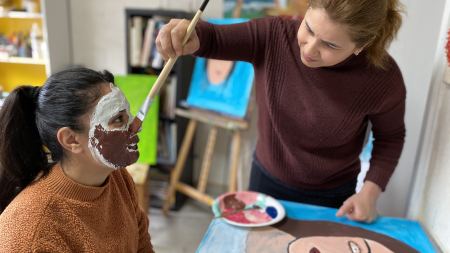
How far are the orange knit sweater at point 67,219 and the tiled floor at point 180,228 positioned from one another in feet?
4.09

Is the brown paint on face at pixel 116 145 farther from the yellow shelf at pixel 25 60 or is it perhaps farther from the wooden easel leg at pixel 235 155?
the yellow shelf at pixel 25 60

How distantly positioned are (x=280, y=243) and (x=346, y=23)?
601mm

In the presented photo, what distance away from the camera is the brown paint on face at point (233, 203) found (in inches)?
47.2

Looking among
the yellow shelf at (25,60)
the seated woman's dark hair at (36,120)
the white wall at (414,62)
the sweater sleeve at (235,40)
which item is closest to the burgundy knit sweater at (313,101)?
the sweater sleeve at (235,40)

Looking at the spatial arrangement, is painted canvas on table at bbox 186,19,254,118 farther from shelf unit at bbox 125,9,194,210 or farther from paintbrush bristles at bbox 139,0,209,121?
paintbrush bristles at bbox 139,0,209,121

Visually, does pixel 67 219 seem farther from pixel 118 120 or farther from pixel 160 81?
pixel 160 81

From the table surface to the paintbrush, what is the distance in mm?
371

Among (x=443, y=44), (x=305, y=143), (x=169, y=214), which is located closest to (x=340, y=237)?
(x=305, y=143)

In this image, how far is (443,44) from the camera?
1.20 m

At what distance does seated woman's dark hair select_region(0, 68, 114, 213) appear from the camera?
886 mm

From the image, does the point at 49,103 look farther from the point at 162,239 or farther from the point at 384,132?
the point at 162,239

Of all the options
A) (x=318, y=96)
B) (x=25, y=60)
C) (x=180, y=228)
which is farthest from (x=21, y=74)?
(x=318, y=96)

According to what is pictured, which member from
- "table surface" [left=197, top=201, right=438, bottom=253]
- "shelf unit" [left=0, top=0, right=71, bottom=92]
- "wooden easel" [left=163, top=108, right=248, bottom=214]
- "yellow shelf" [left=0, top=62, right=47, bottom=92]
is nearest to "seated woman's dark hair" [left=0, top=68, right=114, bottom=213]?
"table surface" [left=197, top=201, right=438, bottom=253]

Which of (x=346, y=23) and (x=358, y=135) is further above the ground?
(x=346, y=23)
